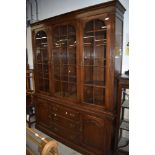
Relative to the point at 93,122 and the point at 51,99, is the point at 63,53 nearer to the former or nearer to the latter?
the point at 51,99

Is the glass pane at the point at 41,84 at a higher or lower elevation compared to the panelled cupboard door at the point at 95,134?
higher

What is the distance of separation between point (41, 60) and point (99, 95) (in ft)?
4.75

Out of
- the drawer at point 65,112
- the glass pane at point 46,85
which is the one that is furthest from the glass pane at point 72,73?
the glass pane at point 46,85

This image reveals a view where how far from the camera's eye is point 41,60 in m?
2.90

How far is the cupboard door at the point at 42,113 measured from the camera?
2.87m

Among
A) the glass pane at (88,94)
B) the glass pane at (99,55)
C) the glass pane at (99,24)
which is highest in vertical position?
the glass pane at (99,24)

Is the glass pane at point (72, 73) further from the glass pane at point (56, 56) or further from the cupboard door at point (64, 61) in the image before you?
the glass pane at point (56, 56)

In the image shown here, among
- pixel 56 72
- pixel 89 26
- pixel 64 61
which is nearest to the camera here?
pixel 89 26

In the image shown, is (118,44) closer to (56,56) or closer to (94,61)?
(94,61)

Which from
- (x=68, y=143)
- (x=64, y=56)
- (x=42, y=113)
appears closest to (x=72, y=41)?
(x=64, y=56)

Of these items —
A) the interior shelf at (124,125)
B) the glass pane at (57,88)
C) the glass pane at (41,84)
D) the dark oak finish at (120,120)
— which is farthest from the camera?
the glass pane at (41,84)

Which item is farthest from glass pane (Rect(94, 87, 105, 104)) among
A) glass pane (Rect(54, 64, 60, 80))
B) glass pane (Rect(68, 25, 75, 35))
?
glass pane (Rect(68, 25, 75, 35))

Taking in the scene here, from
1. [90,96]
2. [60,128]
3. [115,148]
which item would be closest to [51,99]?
[60,128]

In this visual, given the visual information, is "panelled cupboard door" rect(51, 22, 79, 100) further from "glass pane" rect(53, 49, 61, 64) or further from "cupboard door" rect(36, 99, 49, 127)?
"cupboard door" rect(36, 99, 49, 127)
